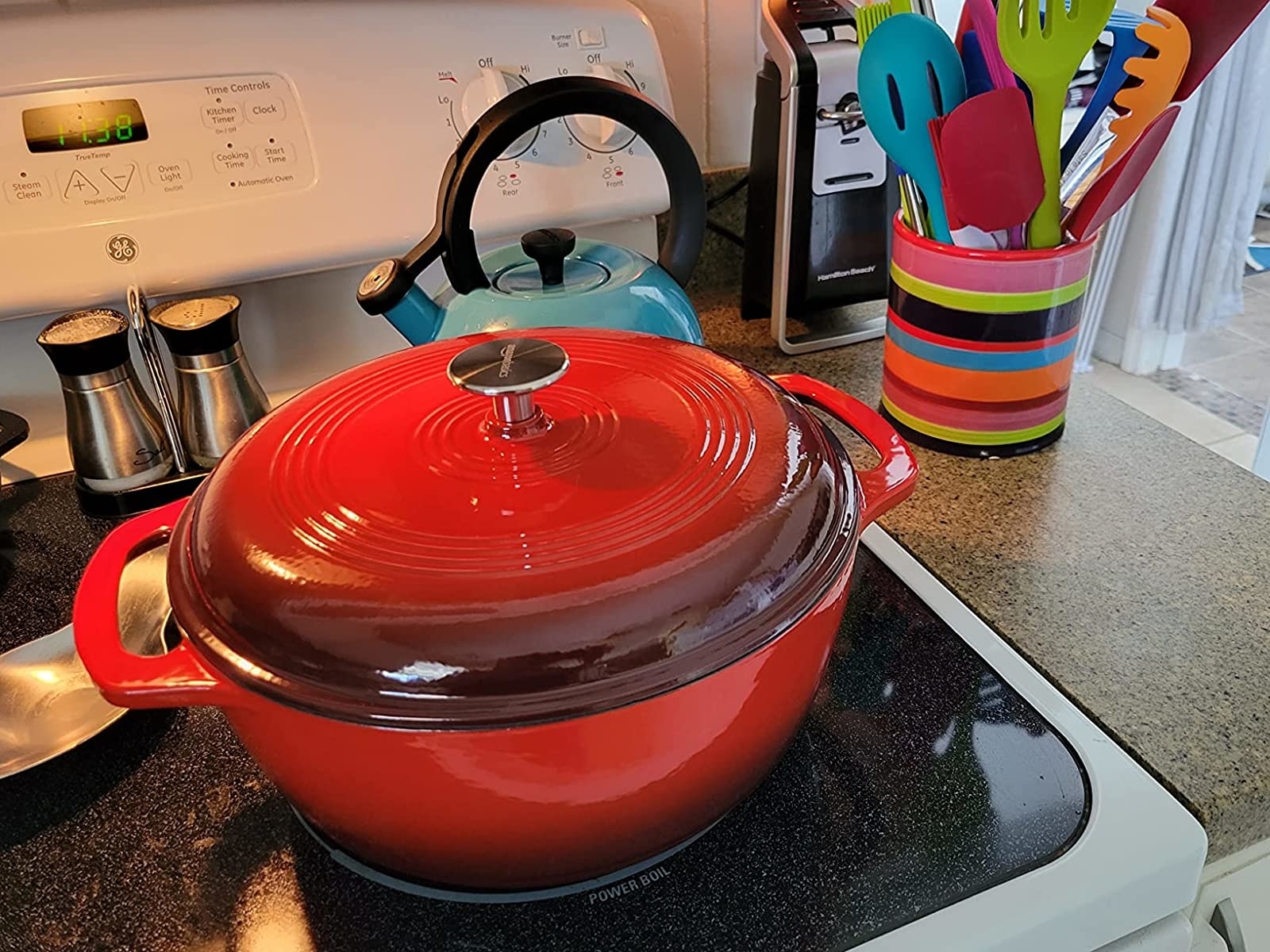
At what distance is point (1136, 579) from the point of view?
61 cm

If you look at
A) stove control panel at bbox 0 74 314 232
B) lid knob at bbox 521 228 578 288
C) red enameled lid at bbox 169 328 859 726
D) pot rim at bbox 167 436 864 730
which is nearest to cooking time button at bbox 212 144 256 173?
stove control panel at bbox 0 74 314 232

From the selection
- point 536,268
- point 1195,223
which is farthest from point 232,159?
point 1195,223

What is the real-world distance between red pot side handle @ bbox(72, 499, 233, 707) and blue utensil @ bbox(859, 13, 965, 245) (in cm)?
53

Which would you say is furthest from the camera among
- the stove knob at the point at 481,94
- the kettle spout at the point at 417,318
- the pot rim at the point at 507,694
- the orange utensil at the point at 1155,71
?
the stove knob at the point at 481,94

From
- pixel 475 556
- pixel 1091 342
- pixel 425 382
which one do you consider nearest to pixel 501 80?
pixel 425 382

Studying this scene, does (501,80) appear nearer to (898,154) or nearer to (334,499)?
(898,154)

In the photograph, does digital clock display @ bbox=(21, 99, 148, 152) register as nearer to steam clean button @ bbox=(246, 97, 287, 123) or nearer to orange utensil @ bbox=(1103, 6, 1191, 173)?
steam clean button @ bbox=(246, 97, 287, 123)

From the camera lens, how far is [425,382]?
19.5 inches

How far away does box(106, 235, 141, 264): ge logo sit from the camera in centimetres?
73

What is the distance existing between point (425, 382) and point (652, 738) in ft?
0.69

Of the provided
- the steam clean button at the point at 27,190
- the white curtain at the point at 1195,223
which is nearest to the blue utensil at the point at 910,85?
the steam clean button at the point at 27,190

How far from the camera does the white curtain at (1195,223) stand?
2234mm

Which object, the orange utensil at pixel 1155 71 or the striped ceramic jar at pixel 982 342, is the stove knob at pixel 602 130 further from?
the orange utensil at pixel 1155 71

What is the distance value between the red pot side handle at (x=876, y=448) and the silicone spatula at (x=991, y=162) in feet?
0.60
